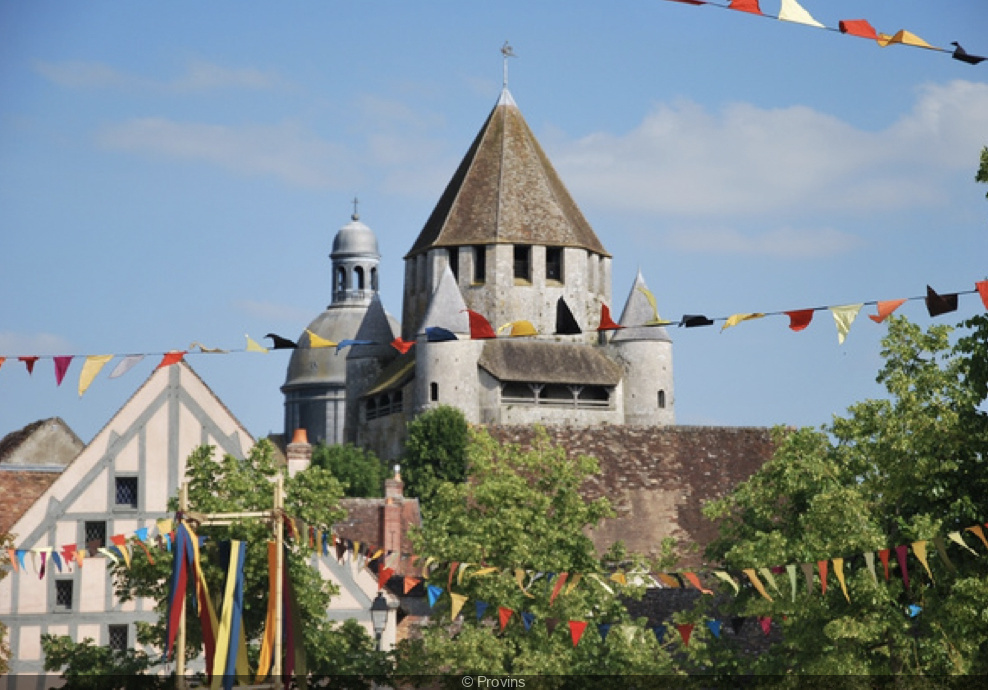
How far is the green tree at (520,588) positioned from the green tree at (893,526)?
228 cm

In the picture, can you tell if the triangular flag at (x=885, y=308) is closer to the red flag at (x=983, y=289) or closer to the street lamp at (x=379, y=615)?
the red flag at (x=983, y=289)

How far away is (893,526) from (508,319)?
178 ft

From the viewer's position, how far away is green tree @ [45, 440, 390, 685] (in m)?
34.7

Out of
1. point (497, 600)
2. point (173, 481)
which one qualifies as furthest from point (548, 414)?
point (497, 600)

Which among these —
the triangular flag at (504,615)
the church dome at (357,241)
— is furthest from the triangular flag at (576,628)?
the church dome at (357,241)

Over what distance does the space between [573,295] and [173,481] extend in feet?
163

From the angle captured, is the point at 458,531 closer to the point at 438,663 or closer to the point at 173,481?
the point at 438,663

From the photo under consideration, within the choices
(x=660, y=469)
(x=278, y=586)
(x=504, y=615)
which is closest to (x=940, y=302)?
(x=278, y=586)

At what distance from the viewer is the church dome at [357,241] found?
437ft

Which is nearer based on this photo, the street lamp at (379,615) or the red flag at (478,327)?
the red flag at (478,327)

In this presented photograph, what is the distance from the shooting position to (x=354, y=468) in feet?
282

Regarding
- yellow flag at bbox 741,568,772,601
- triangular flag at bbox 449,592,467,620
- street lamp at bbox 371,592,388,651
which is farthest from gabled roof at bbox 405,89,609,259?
yellow flag at bbox 741,568,772,601

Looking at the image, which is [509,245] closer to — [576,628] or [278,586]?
[576,628]

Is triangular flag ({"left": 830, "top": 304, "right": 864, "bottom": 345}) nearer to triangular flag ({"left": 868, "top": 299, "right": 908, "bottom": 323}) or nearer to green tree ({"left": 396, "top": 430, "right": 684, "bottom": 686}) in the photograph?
triangular flag ({"left": 868, "top": 299, "right": 908, "bottom": 323})
